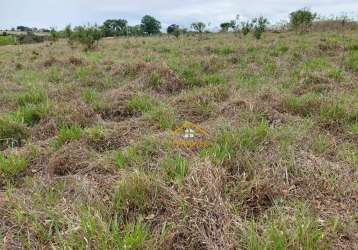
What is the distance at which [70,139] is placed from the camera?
10.3ft

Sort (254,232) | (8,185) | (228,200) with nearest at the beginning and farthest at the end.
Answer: (254,232)
(228,200)
(8,185)

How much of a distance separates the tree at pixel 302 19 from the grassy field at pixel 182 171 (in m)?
13.8

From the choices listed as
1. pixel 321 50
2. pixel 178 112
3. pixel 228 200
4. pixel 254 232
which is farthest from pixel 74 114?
pixel 321 50

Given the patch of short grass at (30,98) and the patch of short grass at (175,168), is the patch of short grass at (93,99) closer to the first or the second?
the patch of short grass at (30,98)

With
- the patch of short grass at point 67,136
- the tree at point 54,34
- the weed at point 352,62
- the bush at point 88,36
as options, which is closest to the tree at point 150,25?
the tree at point 54,34

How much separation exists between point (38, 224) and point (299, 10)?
18.7 m

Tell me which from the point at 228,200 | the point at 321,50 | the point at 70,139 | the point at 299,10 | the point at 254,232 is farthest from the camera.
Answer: the point at 299,10

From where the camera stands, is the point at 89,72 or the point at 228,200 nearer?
the point at 228,200

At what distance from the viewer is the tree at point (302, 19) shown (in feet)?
56.5

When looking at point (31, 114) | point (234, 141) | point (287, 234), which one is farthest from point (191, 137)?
point (31, 114)

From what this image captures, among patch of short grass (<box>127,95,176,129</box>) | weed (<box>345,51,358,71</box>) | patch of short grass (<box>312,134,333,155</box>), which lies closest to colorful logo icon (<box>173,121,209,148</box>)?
patch of short grass (<box>127,95,176,129</box>)

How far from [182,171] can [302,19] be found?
57.3 ft

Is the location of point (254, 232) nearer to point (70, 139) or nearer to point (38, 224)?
point (38, 224)

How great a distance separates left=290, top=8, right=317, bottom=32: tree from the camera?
56.5ft
